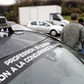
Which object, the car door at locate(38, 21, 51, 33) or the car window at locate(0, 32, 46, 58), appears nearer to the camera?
the car window at locate(0, 32, 46, 58)

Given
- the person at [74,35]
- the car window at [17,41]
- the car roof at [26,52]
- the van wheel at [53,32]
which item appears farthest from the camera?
the van wheel at [53,32]

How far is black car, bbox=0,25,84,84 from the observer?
78.4 inches

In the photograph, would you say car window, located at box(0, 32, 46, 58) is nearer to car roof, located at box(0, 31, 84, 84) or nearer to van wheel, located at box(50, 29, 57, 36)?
car roof, located at box(0, 31, 84, 84)

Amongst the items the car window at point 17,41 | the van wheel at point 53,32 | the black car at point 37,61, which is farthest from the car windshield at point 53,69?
the van wheel at point 53,32

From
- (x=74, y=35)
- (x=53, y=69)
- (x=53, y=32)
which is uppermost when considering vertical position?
(x=53, y=69)

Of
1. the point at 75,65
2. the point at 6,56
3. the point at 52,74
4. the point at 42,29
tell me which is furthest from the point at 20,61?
the point at 42,29

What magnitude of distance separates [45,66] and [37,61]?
84mm

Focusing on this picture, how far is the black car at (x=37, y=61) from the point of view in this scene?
78.4 inches

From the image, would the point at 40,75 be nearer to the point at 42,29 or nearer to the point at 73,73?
the point at 73,73

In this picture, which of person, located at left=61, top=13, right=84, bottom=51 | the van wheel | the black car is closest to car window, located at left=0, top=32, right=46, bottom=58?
the black car

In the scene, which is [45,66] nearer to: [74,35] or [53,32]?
[74,35]

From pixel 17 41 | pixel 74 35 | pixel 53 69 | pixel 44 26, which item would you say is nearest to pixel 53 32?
pixel 44 26

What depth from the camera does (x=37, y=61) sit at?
222 cm

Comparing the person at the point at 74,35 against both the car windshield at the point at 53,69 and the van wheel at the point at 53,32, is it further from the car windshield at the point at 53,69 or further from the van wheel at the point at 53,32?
the van wheel at the point at 53,32
